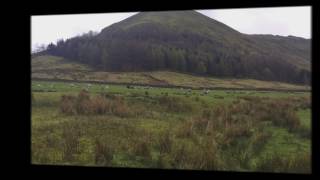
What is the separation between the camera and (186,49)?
3.13 meters

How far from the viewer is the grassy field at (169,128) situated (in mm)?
2865

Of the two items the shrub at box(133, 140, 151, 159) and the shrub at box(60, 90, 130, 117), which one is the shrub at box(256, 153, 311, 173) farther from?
the shrub at box(60, 90, 130, 117)

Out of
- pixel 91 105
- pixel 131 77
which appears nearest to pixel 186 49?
pixel 131 77

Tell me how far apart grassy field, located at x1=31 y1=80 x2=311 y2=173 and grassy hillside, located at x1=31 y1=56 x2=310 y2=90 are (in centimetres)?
4

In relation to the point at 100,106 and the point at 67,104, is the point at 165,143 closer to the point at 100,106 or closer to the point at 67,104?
the point at 100,106

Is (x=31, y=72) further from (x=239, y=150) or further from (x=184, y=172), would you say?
(x=239, y=150)

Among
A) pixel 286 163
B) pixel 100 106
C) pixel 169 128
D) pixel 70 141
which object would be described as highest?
pixel 100 106

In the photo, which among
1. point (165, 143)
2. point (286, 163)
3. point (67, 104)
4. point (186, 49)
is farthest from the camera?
point (67, 104)

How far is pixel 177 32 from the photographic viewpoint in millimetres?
3156

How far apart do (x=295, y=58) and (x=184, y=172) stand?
3.60 feet

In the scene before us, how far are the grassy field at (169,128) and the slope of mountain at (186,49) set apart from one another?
0.15m

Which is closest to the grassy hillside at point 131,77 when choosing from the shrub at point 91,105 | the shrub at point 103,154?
the shrub at point 91,105

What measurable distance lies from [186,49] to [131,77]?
46 centimetres
